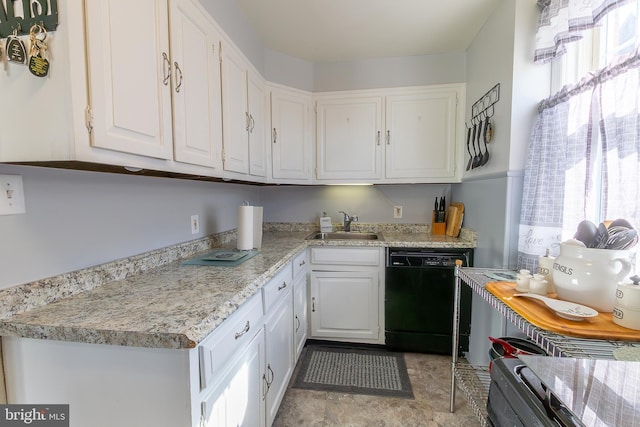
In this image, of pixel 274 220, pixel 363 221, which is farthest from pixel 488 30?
pixel 274 220

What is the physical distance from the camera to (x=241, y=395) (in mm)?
1010

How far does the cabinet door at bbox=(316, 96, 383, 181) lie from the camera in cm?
235

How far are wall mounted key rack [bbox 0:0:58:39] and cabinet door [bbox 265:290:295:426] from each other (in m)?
1.26

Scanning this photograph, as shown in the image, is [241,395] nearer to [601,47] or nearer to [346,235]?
[346,235]

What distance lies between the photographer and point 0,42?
71 cm

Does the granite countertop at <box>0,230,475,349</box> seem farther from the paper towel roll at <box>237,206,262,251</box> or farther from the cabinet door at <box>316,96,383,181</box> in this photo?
the cabinet door at <box>316,96,383,181</box>

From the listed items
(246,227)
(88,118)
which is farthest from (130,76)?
(246,227)

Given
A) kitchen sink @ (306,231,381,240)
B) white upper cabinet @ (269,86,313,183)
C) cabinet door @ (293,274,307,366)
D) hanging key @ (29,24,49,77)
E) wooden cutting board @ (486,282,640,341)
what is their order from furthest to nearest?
1. kitchen sink @ (306,231,381,240)
2. white upper cabinet @ (269,86,313,183)
3. cabinet door @ (293,274,307,366)
4. wooden cutting board @ (486,282,640,341)
5. hanging key @ (29,24,49,77)

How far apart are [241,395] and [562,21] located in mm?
2159

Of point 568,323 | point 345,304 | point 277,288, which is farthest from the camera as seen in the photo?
point 345,304

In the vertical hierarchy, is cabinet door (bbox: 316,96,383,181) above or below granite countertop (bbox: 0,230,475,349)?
above

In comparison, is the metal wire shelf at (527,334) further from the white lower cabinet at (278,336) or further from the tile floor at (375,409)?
the white lower cabinet at (278,336)

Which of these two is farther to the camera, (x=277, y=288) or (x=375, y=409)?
(x=375, y=409)

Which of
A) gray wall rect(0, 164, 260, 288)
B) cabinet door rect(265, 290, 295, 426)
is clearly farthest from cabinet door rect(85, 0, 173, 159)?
cabinet door rect(265, 290, 295, 426)
